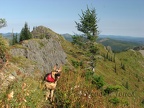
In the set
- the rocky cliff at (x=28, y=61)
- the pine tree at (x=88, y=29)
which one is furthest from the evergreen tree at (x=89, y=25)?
the rocky cliff at (x=28, y=61)

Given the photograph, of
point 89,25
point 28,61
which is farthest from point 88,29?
point 28,61

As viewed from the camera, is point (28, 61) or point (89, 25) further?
point (89, 25)

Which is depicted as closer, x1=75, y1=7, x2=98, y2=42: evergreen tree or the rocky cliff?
the rocky cliff

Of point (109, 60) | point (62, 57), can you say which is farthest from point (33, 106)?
point (109, 60)

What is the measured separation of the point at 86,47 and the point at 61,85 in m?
47.0

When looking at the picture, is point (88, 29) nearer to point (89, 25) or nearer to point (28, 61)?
point (89, 25)

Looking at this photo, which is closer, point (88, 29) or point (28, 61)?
point (28, 61)

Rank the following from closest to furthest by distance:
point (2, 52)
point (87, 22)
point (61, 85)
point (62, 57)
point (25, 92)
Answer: point (25, 92) → point (61, 85) → point (2, 52) → point (62, 57) → point (87, 22)

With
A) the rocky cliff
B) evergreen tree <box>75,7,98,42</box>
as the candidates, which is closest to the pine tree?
evergreen tree <box>75,7,98,42</box>

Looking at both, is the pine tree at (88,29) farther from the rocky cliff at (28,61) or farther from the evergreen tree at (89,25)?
the rocky cliff at (28,61)

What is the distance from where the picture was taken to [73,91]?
287 inches

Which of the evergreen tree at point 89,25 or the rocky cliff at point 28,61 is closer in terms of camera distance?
the rocky cliff at point 28,61

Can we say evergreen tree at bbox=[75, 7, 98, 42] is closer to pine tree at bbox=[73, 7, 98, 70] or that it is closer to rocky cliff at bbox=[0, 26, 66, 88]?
pine tree at bbox=[73, 7, 98, 70]

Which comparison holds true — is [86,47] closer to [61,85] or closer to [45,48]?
[45,48]
